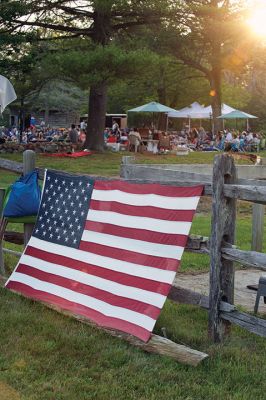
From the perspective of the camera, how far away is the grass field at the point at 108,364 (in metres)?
3.96

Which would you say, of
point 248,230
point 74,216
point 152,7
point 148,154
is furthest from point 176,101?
point 74,216

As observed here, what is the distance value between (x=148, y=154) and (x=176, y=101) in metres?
22.5

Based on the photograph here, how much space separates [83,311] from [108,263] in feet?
1.55

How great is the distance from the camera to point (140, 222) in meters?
5.23

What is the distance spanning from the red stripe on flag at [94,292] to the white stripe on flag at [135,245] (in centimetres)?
41

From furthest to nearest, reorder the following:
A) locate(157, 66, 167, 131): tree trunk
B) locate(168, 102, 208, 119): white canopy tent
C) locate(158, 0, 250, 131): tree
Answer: locate(157, 66, 167, 131): tree trunk, locate(168, 102, 208, 119): white canopy tent, locate(158, 0, 250, 131): tree

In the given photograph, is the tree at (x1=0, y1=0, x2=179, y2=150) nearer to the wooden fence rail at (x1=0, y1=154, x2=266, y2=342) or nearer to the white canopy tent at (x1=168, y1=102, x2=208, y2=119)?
the white canopy tent at (x1=168, y1=102, x2=208, y2=119)

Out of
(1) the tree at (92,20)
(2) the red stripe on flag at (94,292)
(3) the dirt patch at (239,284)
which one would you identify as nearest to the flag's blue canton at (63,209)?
(2) the red stripe on flag at (94,292)

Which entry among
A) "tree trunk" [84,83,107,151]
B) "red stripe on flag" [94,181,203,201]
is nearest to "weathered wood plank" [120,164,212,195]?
"red stripe on flag" [94,181,203,201]

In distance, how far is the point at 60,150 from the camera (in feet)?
96.4

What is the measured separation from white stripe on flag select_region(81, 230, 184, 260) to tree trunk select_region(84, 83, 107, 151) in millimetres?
23664

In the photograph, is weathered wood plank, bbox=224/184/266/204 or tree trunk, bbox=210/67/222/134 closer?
weathered wood plank, bbox=224/184/266/204

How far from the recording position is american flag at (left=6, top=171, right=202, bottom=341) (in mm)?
4922

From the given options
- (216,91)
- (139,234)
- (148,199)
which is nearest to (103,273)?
(139,234)
